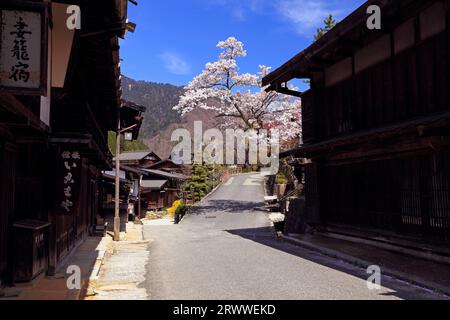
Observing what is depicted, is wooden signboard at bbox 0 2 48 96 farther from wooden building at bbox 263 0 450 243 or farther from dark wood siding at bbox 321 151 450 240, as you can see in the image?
dark wood siding at bbox 321 151 450 240

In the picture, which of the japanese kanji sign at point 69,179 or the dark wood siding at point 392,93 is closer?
the japanese kanji sign at point 69,179

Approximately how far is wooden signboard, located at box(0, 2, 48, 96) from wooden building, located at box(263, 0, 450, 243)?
304 inches

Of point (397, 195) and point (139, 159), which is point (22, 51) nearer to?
point (397, 195)

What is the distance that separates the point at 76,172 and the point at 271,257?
6.10 metres

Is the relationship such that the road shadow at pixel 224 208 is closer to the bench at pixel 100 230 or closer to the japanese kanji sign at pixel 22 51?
the bench at pixel 100 230

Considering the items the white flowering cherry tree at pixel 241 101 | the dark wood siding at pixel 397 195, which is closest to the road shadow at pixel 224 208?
the white flowering cherry tree at pixel 241 101

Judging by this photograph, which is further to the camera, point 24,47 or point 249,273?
point 249,273

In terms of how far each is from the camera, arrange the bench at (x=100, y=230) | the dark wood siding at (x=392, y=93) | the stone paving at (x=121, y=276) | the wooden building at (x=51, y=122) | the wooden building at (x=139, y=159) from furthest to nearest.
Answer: the wooden building at (x=139, y=159) < the bench at (x=100, y=230) < the dark wood siding at (x=392, y=93) < the stone paving at (x=121, y=276) < the wooden building at (x=51, y=122)

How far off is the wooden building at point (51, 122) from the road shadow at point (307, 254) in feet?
21.9

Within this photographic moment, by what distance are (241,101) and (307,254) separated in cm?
1997

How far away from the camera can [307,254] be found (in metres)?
13.3

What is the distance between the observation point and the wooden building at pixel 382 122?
10.8 metres

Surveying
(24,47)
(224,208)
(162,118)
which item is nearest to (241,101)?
(224,208)
